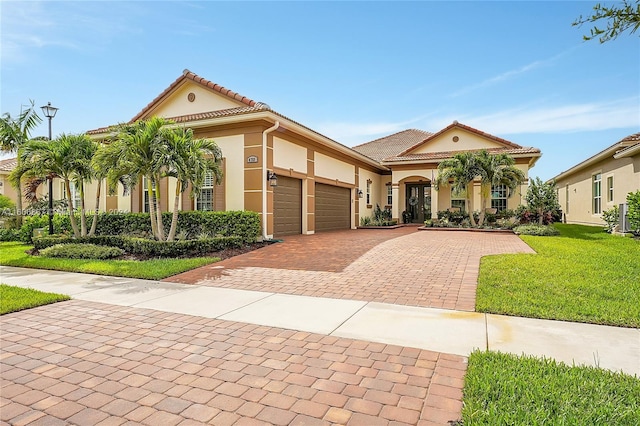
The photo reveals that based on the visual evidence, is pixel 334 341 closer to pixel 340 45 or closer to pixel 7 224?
pixel 340 45

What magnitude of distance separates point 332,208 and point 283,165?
16.7ft

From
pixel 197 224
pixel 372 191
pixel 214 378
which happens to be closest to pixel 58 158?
pixel 197 224

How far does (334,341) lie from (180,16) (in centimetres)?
962

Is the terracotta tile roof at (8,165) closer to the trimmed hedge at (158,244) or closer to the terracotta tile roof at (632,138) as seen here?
the trimmed hedge at (158,244)

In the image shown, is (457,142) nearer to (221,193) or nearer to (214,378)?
(221,193)

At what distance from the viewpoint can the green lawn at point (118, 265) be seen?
24.8ft

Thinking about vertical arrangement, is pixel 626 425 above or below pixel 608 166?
below

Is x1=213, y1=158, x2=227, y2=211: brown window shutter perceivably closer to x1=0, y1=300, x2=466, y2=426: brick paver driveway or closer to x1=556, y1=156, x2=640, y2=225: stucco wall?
x1=0, y1=300, x2=466, y2=426: brick paver driveway

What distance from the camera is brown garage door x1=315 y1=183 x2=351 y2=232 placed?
55.2 feet

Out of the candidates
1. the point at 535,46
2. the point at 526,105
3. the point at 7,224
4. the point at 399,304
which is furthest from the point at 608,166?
the point at 7,224

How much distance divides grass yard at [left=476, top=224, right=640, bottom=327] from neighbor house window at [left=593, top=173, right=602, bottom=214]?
38.2ft

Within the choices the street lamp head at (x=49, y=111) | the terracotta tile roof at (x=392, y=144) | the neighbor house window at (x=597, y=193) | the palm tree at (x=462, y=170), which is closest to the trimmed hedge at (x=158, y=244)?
the street lamp head at (x=49, y=111)

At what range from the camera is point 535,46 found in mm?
8617

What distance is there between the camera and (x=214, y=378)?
119 inches
